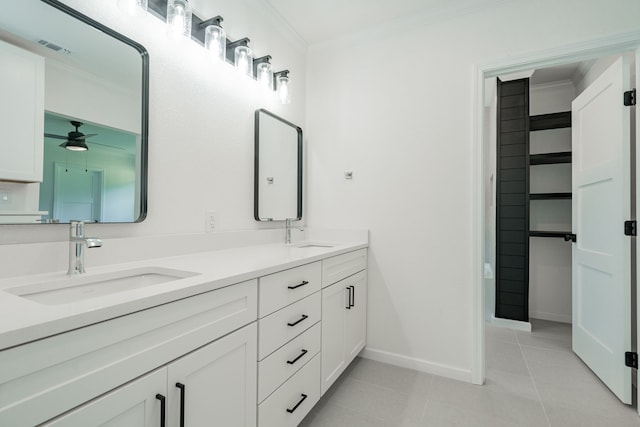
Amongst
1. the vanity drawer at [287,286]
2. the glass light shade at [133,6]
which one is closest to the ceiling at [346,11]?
the glass light shade at [133,6]

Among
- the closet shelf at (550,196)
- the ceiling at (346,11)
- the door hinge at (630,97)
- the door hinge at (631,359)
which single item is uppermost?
the ceiling at (346,11)

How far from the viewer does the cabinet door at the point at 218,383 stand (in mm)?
842

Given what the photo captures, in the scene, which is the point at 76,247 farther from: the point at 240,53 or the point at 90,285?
the point at 240,53

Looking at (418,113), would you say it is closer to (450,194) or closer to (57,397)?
(450,194)

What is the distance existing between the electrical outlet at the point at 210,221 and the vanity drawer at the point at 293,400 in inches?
34.0

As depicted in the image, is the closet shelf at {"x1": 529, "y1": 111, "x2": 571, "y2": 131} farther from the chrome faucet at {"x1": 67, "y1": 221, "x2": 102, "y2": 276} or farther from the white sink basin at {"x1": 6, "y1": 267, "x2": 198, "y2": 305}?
the chrome faucet at {"x1": 67, "y1": 221, "x2": 102, "y2": 276}

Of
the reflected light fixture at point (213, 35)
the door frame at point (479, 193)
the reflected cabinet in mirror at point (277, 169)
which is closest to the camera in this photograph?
the reflected light fixture at point (213, 35)

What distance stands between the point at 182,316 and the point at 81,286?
0.45 meters

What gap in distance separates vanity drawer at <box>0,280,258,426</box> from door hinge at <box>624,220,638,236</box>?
7.34 ft

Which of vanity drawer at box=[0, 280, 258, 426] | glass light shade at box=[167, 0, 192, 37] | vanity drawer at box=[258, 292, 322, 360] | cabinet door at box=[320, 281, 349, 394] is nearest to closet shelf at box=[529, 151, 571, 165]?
cabinet door at box=[320, 281, 349, 394]

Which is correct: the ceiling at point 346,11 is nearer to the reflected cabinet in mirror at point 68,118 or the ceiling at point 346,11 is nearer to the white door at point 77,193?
the reflected cabinet in mirror at point 68,118

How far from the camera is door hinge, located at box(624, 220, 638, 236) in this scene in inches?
67.8

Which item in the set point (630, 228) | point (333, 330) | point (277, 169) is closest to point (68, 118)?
point (277, 169)

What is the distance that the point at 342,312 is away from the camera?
1880 millimetres
